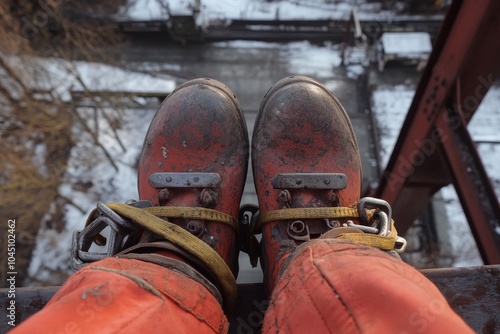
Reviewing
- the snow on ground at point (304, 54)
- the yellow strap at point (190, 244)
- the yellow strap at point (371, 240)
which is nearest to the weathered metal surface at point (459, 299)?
the yellow strap at point (190, 244)

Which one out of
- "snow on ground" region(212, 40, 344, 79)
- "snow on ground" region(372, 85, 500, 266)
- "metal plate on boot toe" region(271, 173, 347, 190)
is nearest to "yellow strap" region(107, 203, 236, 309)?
"metal plate on boot toe" region(271, 173, 347, 190)

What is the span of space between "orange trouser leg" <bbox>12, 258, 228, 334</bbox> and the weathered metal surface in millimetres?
239

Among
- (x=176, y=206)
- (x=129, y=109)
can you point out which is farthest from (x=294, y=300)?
(x=129, y=109)

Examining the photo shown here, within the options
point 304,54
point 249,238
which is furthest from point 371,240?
point 304,54

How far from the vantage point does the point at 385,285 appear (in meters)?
0.53

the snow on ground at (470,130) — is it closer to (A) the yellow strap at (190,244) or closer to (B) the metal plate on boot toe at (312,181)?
(B) the metal plate on boot toe at (312,181)

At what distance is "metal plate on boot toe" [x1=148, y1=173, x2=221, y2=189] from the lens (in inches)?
42.6

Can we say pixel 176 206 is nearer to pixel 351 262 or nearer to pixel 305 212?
pixel 305 212

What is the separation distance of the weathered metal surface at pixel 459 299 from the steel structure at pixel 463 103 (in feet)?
0.94

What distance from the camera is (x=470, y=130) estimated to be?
3955 millimetres

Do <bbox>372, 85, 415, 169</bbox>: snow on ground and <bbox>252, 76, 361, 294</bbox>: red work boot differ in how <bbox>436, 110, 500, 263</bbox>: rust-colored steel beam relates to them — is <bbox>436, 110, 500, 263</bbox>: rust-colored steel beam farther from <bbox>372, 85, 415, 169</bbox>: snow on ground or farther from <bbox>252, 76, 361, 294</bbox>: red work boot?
<bbox>372, 85, 415, 169</bbox>: snow on ground

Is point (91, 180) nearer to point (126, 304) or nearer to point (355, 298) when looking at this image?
point (126, 304)

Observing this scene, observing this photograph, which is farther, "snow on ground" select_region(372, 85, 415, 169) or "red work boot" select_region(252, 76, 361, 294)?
"snow on ground" select_region(372, 85, 415, 169)

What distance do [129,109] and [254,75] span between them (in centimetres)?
142
